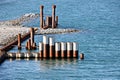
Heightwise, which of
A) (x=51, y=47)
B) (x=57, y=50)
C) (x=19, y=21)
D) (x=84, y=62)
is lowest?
(x=84, y=62)

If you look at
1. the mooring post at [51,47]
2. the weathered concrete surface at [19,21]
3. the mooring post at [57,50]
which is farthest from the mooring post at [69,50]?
the weathered concrete surface at [19,21]

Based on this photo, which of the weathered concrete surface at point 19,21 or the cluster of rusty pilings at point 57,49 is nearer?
the cluster of rusty pilings at point 57,49

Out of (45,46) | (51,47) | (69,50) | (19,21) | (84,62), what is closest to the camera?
(69,50)

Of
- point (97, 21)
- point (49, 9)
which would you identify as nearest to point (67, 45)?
point (97, 21)

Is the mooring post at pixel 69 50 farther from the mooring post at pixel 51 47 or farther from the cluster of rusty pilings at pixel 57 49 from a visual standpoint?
the mooring post at pixel 51 47

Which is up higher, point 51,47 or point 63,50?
point 51,47

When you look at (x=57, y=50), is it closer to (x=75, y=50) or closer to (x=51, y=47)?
(x=51, y=47)

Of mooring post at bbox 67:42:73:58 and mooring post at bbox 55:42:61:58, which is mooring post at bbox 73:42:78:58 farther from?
mooring post at bbox 55:42:61:58

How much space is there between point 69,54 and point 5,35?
16.2 metres

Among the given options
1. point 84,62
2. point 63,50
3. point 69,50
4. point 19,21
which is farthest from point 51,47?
point 19,21

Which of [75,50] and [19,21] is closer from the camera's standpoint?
[75,50]

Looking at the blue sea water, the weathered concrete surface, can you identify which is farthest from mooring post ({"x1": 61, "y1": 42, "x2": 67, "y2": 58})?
the weathered concrete surface

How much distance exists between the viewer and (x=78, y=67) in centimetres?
7488

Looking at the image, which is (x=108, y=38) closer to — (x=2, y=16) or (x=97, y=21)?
(x=97, y=21)
